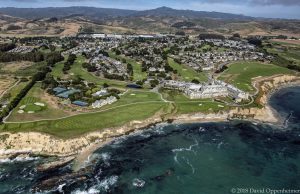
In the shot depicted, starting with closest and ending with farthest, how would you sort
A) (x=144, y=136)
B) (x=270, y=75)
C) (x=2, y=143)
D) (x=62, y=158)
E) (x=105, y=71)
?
1. (x=62, y=158)
2. (x=2, y=143)
3. (x=144, y=136)
4. (x=105, y=71)
5. (x=270, y=75)

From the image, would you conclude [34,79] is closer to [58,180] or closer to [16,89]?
[16,89]

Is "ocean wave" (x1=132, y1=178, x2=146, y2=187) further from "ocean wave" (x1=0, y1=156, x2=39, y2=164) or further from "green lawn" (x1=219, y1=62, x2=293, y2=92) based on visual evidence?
"green lawn" (x1=219, y1=62, x2=293, y2=92)

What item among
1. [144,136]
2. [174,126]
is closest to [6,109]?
[144,136]

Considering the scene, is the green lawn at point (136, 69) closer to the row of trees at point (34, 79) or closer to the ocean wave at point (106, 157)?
the row of trees at point (34, 79)

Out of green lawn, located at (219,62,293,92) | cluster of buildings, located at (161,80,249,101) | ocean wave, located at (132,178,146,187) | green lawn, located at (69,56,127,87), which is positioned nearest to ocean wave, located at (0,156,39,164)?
ocean wave, located at (132,178,146,187)

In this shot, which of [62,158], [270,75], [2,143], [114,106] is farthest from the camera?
[270,75]

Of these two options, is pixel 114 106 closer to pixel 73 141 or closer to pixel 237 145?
pixel 73 141

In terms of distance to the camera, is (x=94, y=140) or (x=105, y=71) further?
(x=105, y=71)
